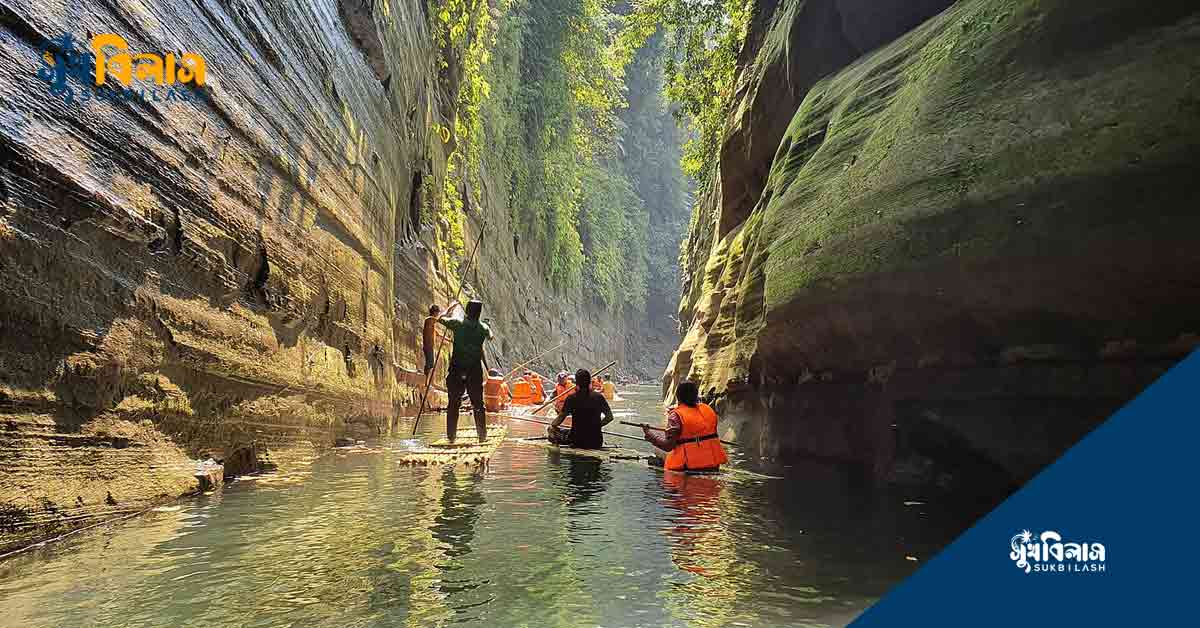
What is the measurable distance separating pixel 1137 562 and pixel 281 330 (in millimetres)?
6166

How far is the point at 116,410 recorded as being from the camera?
3.86 metres

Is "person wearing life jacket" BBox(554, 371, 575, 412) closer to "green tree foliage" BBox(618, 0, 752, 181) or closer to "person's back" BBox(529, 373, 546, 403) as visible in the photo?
"person's back" BBox(529, 373, 546, 403)

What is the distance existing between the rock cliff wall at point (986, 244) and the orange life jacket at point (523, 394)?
→ 1092cm

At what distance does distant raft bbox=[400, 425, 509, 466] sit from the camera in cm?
667

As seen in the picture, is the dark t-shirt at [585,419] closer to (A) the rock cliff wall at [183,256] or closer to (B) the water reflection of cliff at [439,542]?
(B) the water reflection of cliff at [439,542]

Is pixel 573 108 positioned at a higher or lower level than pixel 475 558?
higher

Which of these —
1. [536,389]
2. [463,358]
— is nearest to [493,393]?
[536,389]

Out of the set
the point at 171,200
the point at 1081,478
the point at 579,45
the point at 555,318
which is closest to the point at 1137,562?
the point at 1081,478

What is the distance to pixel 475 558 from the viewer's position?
351cm

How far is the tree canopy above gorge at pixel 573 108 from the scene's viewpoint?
15.1 metres

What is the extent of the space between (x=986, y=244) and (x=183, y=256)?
5711 millimetres

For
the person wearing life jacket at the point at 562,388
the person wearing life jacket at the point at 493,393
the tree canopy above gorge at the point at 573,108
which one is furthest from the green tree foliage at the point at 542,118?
the person wearing life jacket at the point at 562,388

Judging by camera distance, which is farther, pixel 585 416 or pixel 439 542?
pixel 585 416
